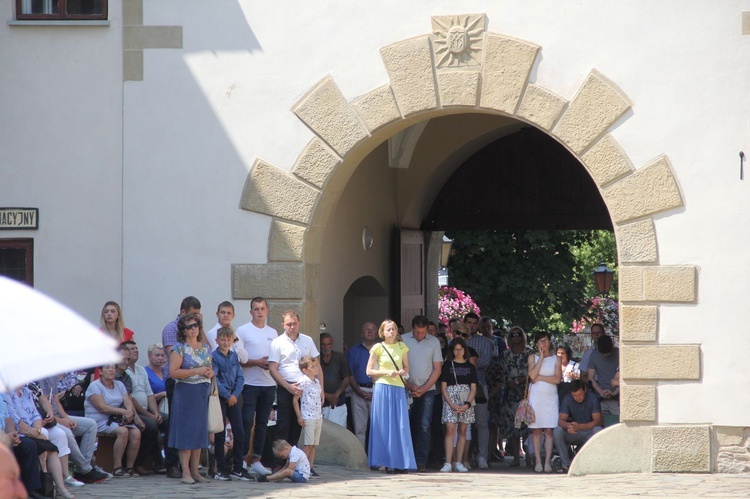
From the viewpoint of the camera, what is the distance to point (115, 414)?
29.9 feet

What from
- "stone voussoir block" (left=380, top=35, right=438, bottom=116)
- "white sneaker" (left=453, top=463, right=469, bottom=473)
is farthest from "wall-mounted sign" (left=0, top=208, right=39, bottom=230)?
"white sneaker" (left=453, top=463, right=469, bottom=473)

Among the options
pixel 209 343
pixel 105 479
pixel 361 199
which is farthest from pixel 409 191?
pixel 105 479

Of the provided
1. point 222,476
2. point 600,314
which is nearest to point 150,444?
point 222,476

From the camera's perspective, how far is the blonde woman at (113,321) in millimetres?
9398

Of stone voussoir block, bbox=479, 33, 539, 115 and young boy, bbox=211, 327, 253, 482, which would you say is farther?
stone voussoir block, bbox=479, 33, 539, 115

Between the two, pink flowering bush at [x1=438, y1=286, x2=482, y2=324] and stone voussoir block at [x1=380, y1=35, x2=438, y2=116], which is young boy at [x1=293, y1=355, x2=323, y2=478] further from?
pink flowering bush at [x1=438, y1=286, x2=482, y2=324]

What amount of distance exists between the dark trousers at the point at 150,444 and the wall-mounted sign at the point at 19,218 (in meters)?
2.11

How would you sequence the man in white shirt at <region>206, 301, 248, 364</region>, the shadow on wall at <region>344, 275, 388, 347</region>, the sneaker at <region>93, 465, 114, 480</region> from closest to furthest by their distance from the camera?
the sneaker at <region>93, 465, 114, 480</region> → the man in white shirt at <region>206, 301, 248, 364</region> → the shadow on wall at <region>344, 275, 388, 347</region>

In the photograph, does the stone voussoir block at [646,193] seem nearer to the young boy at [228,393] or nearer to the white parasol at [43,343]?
the young boy at [228,393]

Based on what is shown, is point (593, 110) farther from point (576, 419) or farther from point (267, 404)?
point (267, 404)

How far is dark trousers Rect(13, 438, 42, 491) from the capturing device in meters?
7.69

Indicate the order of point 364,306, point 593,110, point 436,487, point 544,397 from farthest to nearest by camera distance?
point 364,306, point 544,397, point 593,110, point 436,487

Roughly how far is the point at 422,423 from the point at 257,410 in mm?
1897

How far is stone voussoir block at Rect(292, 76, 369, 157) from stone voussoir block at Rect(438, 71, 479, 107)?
74 centimetres
